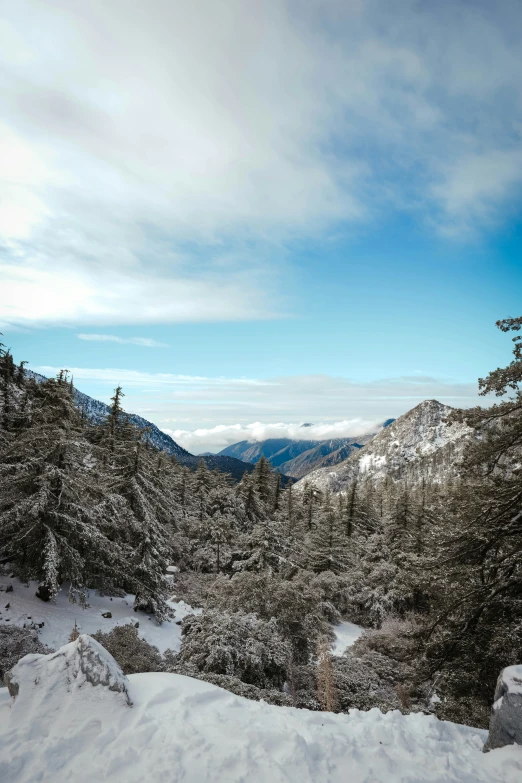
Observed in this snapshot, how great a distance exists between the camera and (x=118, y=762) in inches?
206

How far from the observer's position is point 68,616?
15.8 meters

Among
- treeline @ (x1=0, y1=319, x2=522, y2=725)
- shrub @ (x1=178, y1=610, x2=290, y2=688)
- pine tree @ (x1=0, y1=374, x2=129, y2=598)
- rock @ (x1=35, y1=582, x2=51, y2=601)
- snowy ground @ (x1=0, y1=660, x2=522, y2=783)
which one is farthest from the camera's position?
rock @ (x1=35, y1=582, x2=51, y2=601)

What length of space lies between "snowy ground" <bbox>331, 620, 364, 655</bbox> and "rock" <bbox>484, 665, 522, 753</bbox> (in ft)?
53.0

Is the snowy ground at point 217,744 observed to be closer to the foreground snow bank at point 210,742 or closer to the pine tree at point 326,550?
the foreground snow bank at point 210,742

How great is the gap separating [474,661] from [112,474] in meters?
17.7

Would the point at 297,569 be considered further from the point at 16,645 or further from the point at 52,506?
the point at 16,645

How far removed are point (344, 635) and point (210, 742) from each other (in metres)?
21.6

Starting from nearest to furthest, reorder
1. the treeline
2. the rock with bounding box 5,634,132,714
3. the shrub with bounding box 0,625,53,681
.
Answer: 1. the rock with bounding box 5,634,132,714
2. the treeline
3. the shrub with bounding box 0,625,53,681

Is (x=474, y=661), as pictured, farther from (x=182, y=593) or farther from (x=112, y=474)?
(x=182, y=593)

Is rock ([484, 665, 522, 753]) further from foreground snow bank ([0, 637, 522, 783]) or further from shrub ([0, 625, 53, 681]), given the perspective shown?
shrub ([0, 625, 53, 681])

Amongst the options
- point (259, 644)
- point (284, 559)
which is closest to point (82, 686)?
point (259, 644)

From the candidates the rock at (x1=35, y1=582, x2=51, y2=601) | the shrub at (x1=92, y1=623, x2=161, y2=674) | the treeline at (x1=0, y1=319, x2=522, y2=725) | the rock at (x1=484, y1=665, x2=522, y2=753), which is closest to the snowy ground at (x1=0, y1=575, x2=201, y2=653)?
the rock at (x1=35, y1=582, x2=51, y2=601)

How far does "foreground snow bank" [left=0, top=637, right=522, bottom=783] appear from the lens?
5137 millimetres

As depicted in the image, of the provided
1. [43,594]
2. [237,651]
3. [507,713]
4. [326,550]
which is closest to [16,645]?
[43,594]
